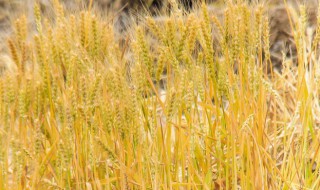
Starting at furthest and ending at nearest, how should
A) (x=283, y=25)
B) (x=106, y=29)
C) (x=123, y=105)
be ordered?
1. (x=283, y=25)
2. (x=106, y=29)
3. (x=123, y=105)

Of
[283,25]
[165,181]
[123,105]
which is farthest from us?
[283,25]

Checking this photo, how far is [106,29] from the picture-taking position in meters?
1.93

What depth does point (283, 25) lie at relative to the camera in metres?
4.07

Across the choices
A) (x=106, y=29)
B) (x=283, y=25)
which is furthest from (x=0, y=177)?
(x=283, y=25)

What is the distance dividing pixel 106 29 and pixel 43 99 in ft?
0.99

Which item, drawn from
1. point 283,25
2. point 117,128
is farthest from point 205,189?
point 283,25

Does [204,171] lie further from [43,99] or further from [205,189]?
[43,99]

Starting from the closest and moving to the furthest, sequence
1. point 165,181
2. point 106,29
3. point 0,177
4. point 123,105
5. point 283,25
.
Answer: point 123,105, point 165,181, point 0,177, point 106,29, point 283,25

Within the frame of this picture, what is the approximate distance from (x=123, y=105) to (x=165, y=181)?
0.26m

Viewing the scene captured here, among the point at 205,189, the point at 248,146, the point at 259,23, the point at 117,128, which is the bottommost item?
the point at 205,189

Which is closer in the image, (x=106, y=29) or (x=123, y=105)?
(x=123, y=105)

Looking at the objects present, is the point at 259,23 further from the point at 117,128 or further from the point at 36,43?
the point at 36,43

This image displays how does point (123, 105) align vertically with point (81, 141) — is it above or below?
above

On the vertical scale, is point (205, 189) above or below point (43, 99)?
below
